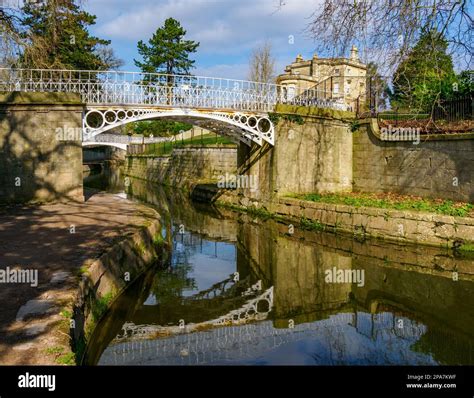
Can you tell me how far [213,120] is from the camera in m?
18.9

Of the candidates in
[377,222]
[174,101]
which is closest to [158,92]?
[174,101]

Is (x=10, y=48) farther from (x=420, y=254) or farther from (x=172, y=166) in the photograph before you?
(x=172, y=166)

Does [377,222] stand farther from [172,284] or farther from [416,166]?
[172,284]

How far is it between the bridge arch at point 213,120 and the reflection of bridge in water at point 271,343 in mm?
9796

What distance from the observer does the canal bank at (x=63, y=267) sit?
16.0 ft

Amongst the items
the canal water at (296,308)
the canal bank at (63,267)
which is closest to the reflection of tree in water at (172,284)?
the canal water at (296,308)

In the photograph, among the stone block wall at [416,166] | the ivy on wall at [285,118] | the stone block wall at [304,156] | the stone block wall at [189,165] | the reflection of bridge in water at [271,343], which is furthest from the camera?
the stone block wall at [189,165]

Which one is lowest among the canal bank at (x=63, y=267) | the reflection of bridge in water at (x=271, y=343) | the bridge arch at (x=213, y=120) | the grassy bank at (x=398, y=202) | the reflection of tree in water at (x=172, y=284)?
the reflection of bridge in water at (x=271, y=343)

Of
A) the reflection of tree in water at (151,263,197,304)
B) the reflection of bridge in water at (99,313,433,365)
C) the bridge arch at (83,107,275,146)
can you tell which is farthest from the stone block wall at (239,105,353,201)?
the reflection of bridge in water at (99,313,433,365)

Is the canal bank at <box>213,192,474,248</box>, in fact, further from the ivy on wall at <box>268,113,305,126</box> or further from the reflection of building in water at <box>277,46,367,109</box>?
the reflection of building in water at <box>277,46,367,109</box>

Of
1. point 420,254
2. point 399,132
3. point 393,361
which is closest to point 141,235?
point 393,361

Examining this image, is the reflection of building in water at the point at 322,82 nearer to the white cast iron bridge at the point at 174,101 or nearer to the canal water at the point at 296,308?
the white cast iron bridge at the point at 174,101

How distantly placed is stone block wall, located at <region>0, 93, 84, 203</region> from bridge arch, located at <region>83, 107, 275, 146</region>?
0.76 m
